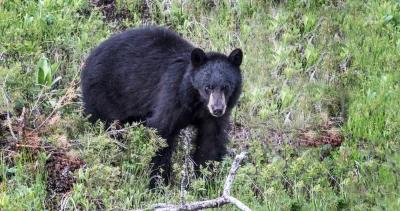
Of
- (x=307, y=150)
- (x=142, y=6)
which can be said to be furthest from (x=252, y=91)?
(x=142, y=6)

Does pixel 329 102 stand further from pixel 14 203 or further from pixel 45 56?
pixel 14 203

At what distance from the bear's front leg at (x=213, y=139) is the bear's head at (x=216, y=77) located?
21 cm

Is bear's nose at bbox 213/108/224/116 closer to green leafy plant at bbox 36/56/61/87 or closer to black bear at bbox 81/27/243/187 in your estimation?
black bear at bbox 81/27/243/187

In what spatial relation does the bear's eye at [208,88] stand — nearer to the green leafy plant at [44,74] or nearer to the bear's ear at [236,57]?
the bear's ear at [236,57]

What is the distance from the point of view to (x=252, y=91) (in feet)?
30.3

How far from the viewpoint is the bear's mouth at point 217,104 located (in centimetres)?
756

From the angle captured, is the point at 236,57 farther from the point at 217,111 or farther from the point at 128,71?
the point at 128,71

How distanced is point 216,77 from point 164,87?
621 mm

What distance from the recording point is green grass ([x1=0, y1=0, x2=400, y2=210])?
6.89 meters

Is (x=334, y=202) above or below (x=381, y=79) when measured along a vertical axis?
below

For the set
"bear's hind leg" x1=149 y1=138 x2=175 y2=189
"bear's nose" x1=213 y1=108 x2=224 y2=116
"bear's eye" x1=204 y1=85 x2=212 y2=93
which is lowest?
"bear's hind leg" x1=149 y1=138 x2=175 y2=189

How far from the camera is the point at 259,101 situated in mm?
9102

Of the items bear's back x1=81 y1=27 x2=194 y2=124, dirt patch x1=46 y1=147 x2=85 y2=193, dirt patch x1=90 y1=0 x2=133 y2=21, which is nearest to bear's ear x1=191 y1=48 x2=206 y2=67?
bear's back x1=81 y1=27 x2=194 y2=124

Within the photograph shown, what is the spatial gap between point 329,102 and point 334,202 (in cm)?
246
